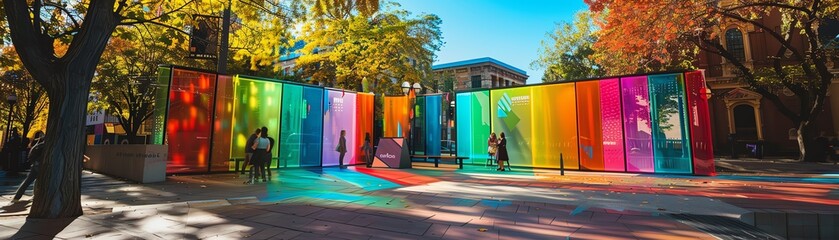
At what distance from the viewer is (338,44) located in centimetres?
2327

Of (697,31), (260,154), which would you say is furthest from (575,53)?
(260,154)

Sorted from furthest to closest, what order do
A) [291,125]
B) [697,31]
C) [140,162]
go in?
[697,31] → [291,125] → [140,162]

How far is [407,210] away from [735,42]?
30.8 meters

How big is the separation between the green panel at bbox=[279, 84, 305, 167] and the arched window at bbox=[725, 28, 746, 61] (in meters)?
28.4

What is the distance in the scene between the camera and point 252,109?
43.8 feet

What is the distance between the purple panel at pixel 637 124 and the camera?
510 inches

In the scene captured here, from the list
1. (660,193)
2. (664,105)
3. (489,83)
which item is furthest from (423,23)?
(489,83)

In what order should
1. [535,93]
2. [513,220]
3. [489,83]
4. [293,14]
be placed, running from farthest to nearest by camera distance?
[489,83] < [535,93] < [293,14] < [513,220]

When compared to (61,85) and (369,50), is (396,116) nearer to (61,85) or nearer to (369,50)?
(369,50)

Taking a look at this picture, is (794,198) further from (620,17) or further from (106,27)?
(106,27)

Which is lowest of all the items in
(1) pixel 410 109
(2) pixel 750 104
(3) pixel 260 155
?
(3) pixel 260 155

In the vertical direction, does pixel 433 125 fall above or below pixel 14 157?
above

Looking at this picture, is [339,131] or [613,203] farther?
[339,131]

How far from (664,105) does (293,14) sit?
1142 centimetres
